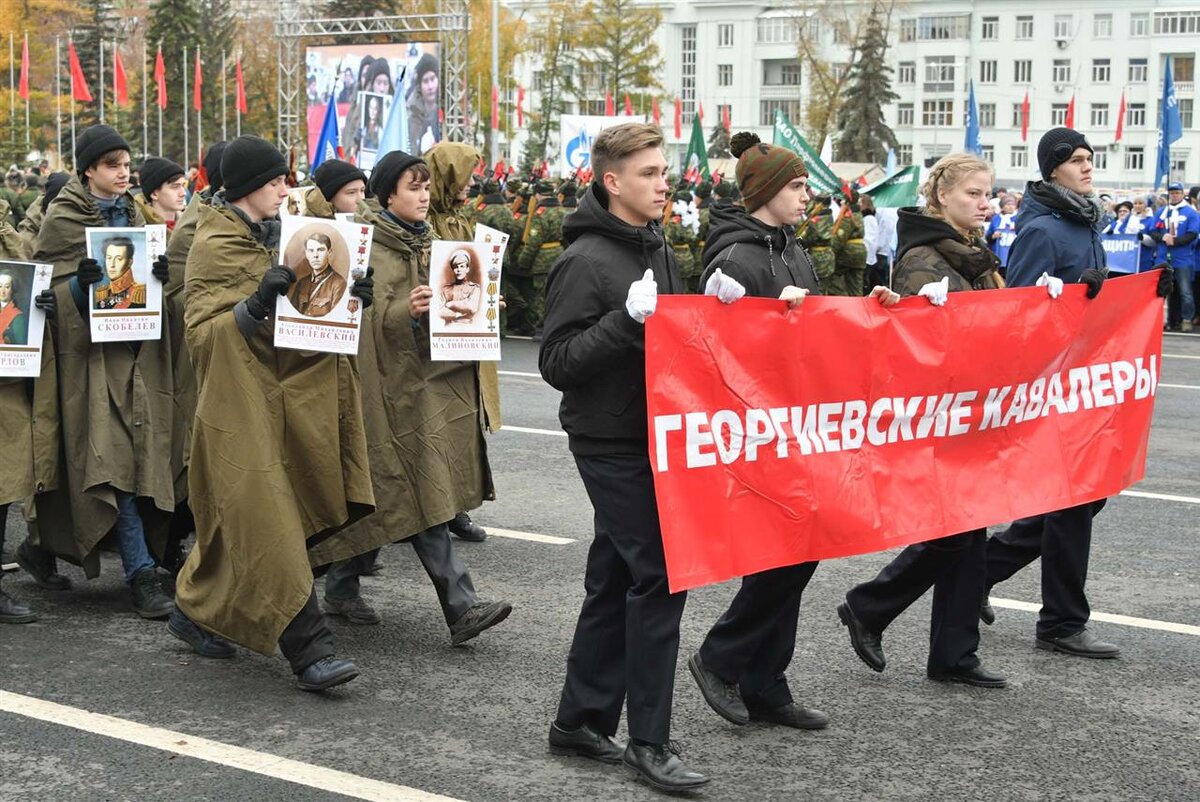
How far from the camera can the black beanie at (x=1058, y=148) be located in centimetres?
635

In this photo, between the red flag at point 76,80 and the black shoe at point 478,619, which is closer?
the black shoe at point 478,619

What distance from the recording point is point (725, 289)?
479 centimetres

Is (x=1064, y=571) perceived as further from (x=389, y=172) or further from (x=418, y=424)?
(x=389, y=172)

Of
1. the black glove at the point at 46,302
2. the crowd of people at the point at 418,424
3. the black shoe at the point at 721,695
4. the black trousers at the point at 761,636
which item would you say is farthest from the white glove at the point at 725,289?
the black glove at the point at 46,302

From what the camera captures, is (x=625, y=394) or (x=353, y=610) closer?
(x=625, y=394)

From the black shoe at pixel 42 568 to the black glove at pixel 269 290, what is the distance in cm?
231

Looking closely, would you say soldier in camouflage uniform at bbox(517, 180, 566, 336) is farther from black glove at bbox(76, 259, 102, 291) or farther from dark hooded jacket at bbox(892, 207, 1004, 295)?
dark hooded jacket at bbox(892, 207, 1004, 295)

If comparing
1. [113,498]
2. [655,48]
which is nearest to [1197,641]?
[113,498]

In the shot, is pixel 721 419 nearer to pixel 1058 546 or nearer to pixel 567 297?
pixel 567 297

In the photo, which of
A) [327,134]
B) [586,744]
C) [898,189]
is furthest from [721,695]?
[898,189]

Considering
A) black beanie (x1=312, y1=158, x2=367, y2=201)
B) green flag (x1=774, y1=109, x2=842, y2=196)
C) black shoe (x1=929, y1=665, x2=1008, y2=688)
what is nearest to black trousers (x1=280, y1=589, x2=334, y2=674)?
black shoe (x1=929, y1=665, x2=1008, y2=688)

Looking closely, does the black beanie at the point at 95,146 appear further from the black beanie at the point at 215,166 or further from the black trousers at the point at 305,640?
the black trousers at the point at 305,640

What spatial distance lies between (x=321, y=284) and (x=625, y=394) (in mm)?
1429

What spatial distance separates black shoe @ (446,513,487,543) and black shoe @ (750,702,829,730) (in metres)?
3.14
